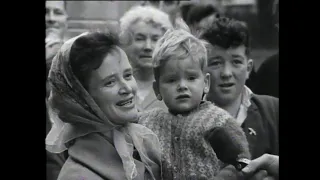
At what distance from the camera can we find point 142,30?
3555mm

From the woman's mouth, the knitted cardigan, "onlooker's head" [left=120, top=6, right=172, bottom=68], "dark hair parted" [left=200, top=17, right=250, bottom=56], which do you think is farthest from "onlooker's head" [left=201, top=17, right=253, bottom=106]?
the woman's mouth

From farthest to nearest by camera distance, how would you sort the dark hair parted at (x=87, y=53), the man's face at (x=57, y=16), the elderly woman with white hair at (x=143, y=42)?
1. the man's face at (x=57, y=16)
2. the elderly woman with white hair at (x=143, y=42)
3. the dark hair parted at (x=87, y=53)

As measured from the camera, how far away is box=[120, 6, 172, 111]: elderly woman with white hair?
3.51 metres

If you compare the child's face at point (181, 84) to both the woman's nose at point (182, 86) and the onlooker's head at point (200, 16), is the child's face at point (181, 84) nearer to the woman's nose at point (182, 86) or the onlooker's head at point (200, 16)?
the woman's nose at point (182, 86)

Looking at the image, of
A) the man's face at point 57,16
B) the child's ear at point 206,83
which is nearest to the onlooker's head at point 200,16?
the child's ear at point 206,83

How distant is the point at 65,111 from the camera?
3.46 meters

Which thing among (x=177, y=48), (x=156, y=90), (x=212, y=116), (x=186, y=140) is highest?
(x=177, y=48)

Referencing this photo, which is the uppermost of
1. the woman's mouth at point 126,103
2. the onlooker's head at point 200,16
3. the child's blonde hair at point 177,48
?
the onlooker's head at point 200,16

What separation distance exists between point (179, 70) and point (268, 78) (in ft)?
1.61

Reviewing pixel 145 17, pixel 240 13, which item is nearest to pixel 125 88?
pixel 145 17

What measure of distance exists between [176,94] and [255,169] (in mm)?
567

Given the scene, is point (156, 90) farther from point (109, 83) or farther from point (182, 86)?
point (109, 83)

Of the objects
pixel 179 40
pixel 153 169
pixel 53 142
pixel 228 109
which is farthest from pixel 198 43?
pixel 53 142

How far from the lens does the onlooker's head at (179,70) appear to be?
348 centimetres
